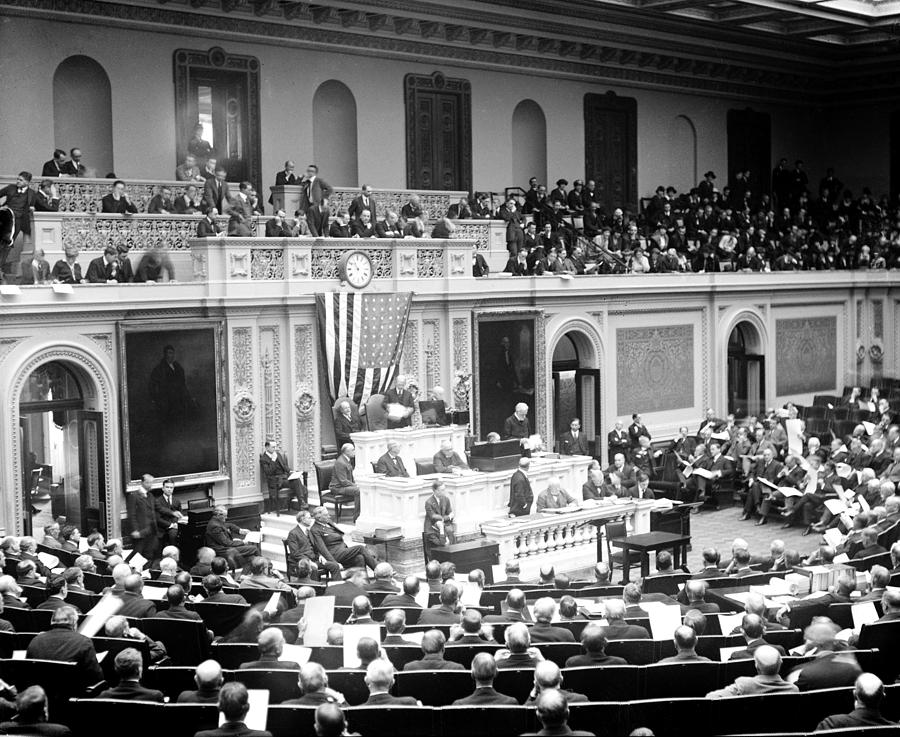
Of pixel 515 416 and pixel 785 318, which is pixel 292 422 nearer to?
pixel 515 416

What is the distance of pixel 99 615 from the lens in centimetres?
952

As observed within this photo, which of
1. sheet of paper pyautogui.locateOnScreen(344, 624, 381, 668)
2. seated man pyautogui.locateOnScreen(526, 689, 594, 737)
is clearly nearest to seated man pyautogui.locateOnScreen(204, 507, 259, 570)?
sheet of paper pyautogui.locateOnScreen(344, 624, 381, 668)

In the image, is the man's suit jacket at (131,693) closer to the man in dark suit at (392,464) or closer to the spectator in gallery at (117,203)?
the man in dark suit at (392,464)

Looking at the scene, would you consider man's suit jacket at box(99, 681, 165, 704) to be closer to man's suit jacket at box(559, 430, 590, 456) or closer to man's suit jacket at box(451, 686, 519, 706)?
man's suit jacket at box(451, 686, 519, 706)

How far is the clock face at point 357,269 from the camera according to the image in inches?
793

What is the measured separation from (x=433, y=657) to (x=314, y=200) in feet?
48.0

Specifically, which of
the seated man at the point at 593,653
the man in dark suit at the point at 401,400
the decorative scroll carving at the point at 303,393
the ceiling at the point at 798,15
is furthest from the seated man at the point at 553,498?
the ceiling at the point at 798,15

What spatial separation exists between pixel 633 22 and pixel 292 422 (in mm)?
15681

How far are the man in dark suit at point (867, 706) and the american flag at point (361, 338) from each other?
13898 millimetres

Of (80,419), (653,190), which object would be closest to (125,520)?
(80,419)

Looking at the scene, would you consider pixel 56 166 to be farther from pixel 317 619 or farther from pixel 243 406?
pixel 317 619

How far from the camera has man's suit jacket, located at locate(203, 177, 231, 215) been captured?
20.5 m

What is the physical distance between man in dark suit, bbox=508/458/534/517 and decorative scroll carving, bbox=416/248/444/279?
5243mm

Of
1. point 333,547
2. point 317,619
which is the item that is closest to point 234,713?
point 317,619
